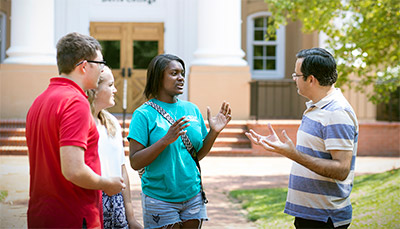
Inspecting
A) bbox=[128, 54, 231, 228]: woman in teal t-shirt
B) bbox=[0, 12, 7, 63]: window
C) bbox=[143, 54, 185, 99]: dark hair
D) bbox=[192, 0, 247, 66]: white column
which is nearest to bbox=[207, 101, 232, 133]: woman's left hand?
bbox=[128, 54, 231, 228]: woman in teal t-shirt

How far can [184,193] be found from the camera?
3.82 metres

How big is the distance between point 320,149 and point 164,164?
1.09 metres

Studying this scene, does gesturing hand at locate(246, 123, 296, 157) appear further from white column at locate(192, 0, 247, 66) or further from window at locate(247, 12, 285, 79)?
window at locate(247, 12, 285, 79)

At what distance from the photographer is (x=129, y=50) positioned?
18.0m

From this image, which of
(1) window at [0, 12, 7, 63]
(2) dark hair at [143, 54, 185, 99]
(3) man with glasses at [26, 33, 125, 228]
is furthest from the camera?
(1) window at [0, 12, 7, 63]

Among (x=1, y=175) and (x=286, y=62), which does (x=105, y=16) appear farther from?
(x=1, y=175)

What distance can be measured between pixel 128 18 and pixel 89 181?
15239 millimetres

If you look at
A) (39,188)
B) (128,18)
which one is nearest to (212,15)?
(128,18)

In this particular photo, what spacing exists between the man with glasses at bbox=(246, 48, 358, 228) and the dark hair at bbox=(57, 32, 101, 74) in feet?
3.74

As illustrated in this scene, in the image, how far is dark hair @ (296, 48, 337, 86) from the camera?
11.1 feet

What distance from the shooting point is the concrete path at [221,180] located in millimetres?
7156

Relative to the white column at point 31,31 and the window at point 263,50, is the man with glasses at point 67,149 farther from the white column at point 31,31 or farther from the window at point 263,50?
the window at point 263,50

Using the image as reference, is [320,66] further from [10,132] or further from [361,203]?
[10,132]

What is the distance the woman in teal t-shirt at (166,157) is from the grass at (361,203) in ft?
9.90
